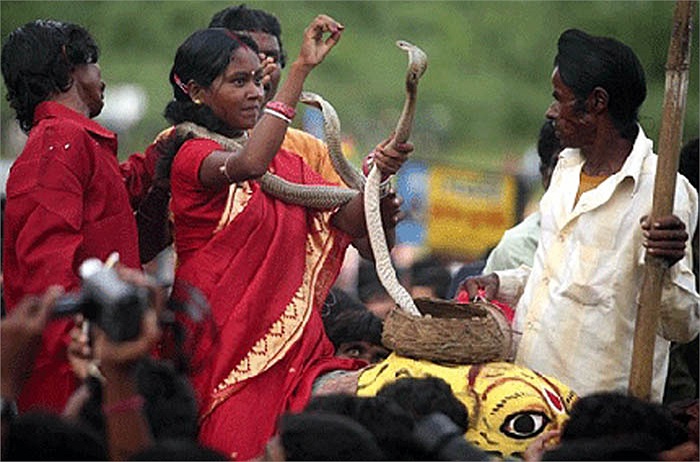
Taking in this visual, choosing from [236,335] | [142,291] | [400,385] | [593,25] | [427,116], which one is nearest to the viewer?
[142,291]

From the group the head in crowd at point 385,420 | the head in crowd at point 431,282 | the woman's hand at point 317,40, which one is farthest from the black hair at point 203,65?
the head in crowd at point 431,282

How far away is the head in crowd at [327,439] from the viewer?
3914 millimetres

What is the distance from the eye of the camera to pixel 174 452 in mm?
3678

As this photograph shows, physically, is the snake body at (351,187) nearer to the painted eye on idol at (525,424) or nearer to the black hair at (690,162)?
the painted eye on idol at (525,424)

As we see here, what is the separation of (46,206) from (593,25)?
57.6ft

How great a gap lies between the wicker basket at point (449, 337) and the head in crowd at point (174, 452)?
1420mm

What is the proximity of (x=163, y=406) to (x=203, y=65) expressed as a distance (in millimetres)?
1643

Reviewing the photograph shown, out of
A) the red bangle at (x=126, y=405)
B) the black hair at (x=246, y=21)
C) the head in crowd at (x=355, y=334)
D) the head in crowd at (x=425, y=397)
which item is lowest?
the head in crowd at (x=355, y=334)

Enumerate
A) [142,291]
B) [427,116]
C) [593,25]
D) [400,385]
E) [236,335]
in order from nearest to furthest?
[142,291]
[400,385]
[236,335]
[593,25]
[427,116]

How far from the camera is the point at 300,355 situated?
5332mm

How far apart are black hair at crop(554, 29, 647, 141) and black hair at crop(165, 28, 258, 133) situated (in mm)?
1040

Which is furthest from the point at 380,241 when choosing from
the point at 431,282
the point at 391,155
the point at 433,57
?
the point at 433,57

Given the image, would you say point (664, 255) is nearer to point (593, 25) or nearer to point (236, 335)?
point (236, 335)

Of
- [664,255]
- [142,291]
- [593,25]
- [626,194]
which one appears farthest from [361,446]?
[593,25]
